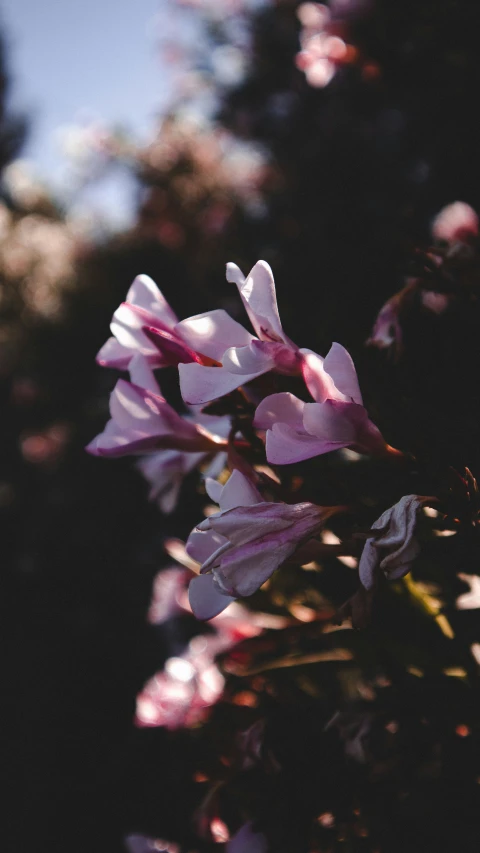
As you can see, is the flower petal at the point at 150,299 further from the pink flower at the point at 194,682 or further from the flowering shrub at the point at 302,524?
the pink flower at the point at 194,682

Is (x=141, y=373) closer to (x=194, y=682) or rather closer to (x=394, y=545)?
(x=394, y=545)

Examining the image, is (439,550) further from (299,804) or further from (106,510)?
(106,510)

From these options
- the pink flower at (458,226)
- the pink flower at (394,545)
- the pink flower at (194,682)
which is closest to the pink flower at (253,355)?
the pink flower at (394,545)

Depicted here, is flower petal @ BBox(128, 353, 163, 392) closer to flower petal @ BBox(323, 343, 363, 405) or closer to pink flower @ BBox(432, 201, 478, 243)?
flower petal @ BBox(323, 343, 363, 405)

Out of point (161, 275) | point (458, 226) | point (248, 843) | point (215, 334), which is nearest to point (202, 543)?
point (215, 334)

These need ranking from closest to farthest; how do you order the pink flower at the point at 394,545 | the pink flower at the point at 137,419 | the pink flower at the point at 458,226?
the pink flower at the point at 394,545, the pink flower at the point at 137,419, the pink flower at the point at 458,226

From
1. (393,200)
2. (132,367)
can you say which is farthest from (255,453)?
(393,200)
